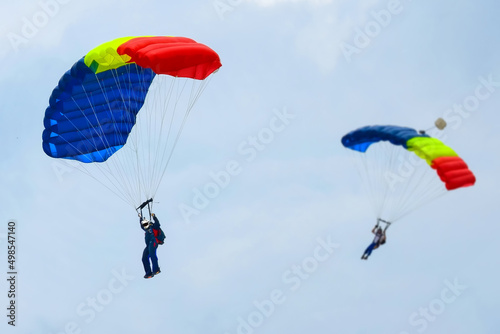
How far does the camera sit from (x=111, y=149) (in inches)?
1393

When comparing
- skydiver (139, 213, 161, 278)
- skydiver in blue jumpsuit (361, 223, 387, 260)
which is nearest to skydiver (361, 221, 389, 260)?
skydiver in blue jumpsuit (361, 223, 387, 260)

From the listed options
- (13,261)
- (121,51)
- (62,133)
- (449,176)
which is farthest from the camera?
(13,261)

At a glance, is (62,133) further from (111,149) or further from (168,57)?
(168,57)

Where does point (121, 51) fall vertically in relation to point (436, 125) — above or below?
above

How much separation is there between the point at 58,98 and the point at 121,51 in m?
2.77

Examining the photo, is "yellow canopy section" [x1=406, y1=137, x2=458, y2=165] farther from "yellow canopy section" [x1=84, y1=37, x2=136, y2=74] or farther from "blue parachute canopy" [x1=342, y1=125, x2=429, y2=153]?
"yellow canopy section" [x1=84, y1=37, x2=136, y2=74]

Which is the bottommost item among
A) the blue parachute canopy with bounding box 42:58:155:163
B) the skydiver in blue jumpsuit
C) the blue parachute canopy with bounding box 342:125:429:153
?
Answer: the skydiver in blue jumpsuit

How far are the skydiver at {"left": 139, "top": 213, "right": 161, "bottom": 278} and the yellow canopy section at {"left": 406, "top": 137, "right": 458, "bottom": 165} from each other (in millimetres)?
6854

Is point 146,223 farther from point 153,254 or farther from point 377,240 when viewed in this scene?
point 377,240

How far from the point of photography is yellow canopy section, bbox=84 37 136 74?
107 feet

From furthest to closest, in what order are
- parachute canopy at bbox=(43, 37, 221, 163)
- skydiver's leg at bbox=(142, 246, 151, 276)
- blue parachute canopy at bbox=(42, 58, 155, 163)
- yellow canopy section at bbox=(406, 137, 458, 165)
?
blue parachute canopy at bbox=(42, 58, 155, 163) < parachute canopy at bbox=(43, 37, 221, 163) < skydiver's leg at bbox=(142, 246, 151, 276) < yellow canopy section at bbox=(406, 137, 458, 165)

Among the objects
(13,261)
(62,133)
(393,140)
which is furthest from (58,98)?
(393,140)

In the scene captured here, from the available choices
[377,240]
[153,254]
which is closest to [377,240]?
[377,240]

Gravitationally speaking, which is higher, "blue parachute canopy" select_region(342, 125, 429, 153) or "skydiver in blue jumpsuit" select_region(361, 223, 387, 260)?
"blue parachute canopy" select_region(342, 125, 429, 153)
